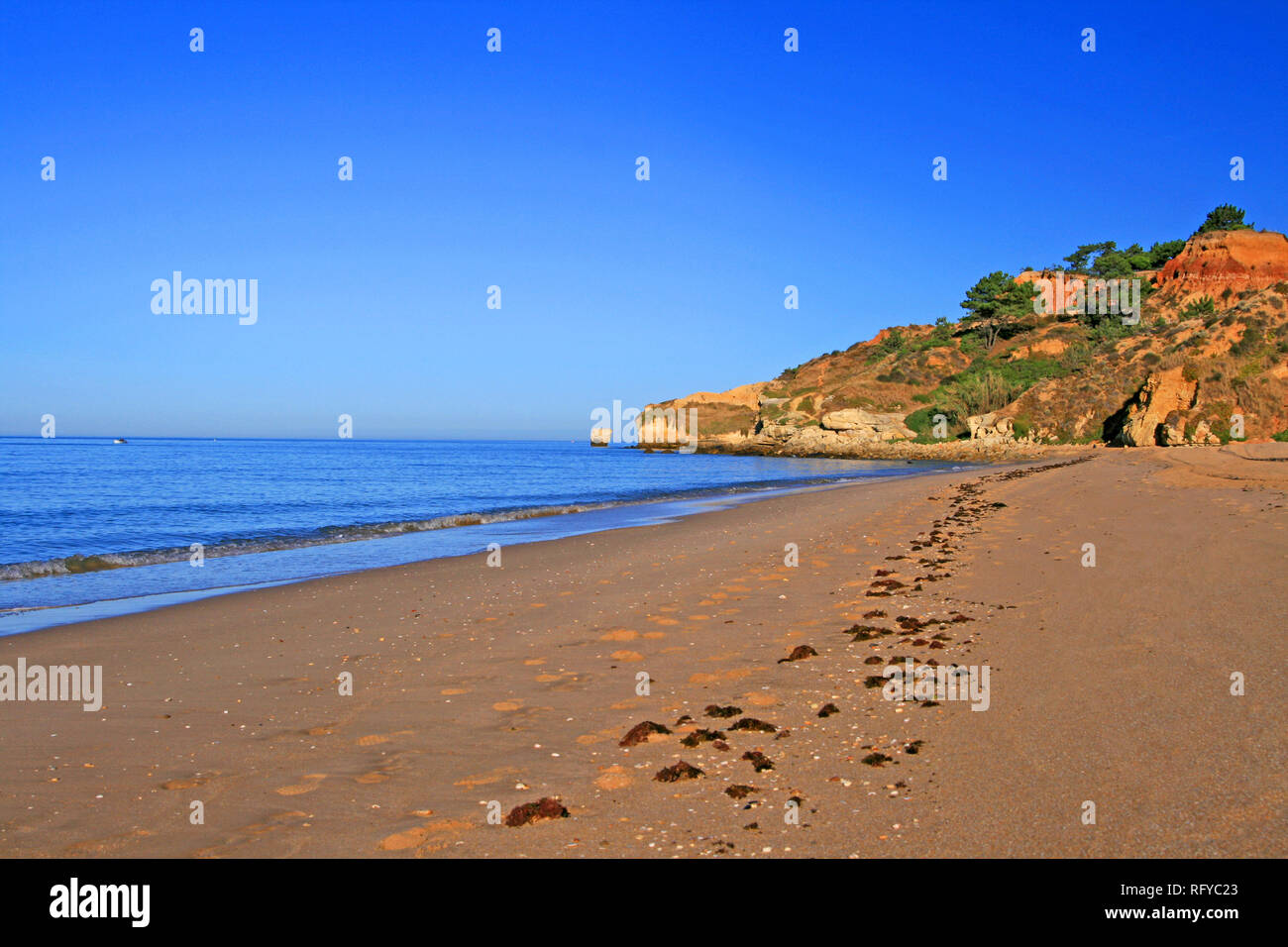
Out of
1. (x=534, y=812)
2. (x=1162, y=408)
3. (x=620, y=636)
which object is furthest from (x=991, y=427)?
(x=534, y=812)

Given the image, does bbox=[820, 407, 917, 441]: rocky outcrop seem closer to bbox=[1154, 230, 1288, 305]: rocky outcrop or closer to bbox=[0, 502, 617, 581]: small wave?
bbox=[1154, 230, 1288, 305]: rocky outcrop

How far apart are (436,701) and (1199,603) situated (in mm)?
6848

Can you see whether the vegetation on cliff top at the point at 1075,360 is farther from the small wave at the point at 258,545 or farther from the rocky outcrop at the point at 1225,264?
the small wave at the point at 258,545

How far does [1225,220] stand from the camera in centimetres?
9112

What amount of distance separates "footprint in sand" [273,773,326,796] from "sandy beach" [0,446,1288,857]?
3cm

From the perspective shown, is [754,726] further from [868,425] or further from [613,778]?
[868,425]

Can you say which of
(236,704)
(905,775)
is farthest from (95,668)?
(905,775)

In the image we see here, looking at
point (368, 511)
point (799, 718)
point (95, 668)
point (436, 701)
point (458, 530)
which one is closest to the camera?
point (799, 718)

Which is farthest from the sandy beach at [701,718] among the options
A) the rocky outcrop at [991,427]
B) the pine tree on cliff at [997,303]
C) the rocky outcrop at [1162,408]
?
the pine tree on cliff at [997,303]

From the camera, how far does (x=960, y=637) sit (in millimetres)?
→ 6910

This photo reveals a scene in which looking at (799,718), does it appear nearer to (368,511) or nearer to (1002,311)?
(368,511)

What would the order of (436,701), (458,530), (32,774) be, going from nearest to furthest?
1. (32,774)
2. (436,701)
3. (458,530)

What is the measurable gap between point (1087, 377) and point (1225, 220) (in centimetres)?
5996
